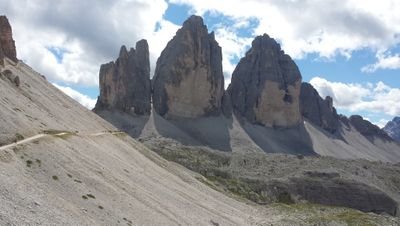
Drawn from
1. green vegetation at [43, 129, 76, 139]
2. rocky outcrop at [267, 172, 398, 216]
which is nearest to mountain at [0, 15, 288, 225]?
green vegetation at [43, 129, 76, 139]

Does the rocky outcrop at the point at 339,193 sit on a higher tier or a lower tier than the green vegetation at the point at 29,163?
higher

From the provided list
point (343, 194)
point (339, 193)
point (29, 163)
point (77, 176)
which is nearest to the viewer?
point (29, 163)

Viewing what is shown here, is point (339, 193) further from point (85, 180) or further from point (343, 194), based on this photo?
point (85, 180)

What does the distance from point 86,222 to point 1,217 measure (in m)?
8.08

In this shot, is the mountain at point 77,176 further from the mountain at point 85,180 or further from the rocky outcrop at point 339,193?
the rocky outcrop at point 339,193

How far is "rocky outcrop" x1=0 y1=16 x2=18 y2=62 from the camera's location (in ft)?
308

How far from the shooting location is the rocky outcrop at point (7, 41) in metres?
93.8

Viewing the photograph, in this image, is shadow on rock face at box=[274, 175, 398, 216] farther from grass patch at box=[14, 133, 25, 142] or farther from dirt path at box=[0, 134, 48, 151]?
grass patch at box=[14, 133, 25, 142]

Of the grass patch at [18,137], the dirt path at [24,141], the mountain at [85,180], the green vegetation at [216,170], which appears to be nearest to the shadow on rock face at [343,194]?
the mountain at [85,180]

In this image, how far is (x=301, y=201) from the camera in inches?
Result: 5650

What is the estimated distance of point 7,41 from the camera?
3757 inches

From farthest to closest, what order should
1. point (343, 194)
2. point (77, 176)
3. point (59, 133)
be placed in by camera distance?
point (343, 194) < point (59, 133) < point (77, 176)

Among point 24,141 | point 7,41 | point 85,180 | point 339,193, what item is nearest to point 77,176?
point 85,180

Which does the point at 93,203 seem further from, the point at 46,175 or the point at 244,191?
the point at 244,191
